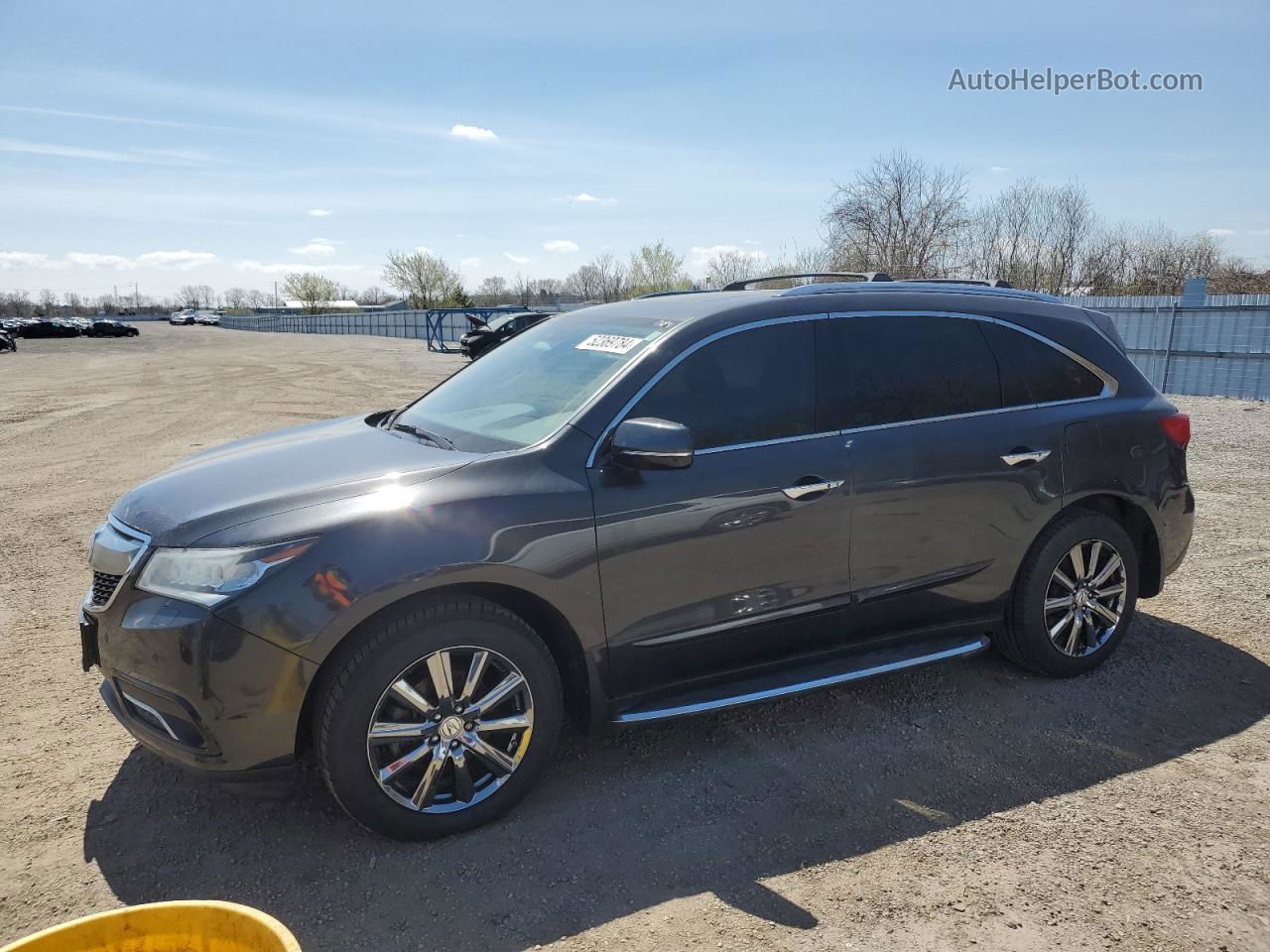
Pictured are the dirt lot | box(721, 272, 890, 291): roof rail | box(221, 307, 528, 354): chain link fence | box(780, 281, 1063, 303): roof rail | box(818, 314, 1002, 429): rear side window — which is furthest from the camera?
box(221, 307, 528, 354): chain link fence

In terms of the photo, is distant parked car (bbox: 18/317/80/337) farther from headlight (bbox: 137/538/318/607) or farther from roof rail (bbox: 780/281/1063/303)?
roof rail (bbox: 780/281/1063/303)

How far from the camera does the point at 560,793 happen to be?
11.1ft

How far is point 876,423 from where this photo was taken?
3.80 meters

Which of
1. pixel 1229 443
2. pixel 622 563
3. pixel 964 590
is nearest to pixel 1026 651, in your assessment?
pixel 964 590

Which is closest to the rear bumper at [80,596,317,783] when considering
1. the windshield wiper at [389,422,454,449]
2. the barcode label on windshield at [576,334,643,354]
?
the windshield wiper at [389,422,454,449]

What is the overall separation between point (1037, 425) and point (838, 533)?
1.24 m

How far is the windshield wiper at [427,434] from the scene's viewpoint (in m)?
3.59

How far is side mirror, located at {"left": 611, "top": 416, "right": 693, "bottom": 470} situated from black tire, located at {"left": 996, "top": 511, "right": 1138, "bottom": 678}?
1.98 meters

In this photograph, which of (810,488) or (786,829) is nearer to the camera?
(786,829)

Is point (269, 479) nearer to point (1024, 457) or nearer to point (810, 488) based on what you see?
point (810, 488)

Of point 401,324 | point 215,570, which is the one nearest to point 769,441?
point 215,570

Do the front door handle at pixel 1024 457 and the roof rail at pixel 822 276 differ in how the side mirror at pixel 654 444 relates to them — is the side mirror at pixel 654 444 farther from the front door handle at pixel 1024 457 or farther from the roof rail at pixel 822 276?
the front door handle at pixel 1024 457

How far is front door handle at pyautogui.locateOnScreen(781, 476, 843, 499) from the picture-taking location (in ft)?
11.5

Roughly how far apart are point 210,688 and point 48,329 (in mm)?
71531
